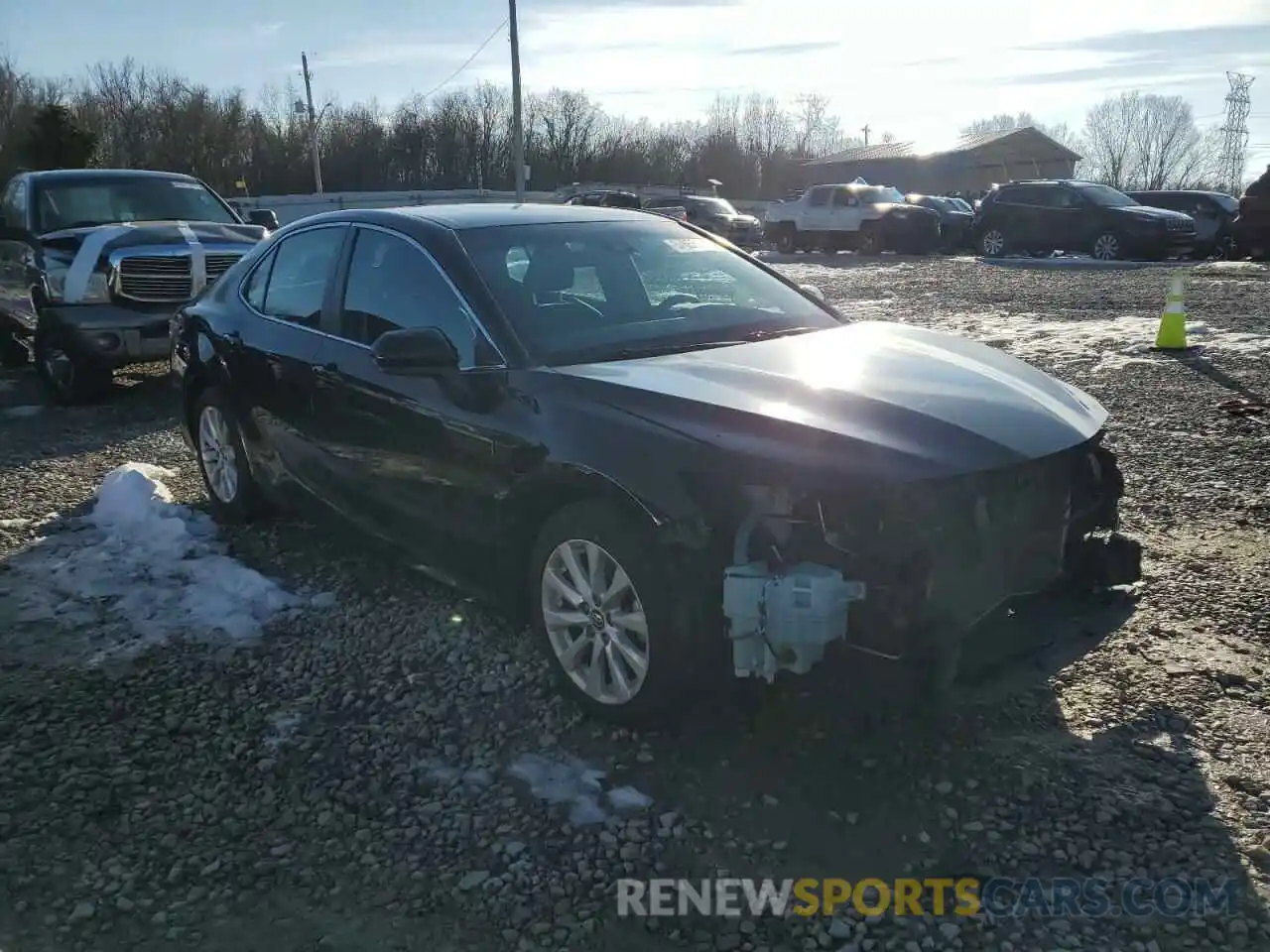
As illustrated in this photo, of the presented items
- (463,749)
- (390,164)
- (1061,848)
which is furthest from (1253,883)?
(390,164)

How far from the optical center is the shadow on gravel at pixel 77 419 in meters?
7.63

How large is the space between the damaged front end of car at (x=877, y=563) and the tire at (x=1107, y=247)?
21347 mm

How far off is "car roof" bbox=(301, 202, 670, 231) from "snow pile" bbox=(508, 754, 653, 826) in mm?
2141

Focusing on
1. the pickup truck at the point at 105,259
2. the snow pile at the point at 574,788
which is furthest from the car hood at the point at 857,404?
the pickup truck at the point at 105,259

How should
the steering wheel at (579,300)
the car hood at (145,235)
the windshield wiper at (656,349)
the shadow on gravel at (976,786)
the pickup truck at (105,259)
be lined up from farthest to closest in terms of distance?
the car hood at (145,235) < the pickup truck at (105,259) < the steering wheel at (579,300) < the windshield wiper at (656,349) < the shadow on gravel at (976,786)

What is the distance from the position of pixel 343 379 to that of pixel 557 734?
182cm

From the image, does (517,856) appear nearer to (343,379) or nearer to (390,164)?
(343,379)

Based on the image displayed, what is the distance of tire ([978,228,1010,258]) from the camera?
24156 millimetres

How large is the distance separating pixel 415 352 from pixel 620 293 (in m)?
0.94

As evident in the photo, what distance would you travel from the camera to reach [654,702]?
330 centimetres

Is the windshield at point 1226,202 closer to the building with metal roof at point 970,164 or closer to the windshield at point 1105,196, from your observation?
the windshield at point 1105,196

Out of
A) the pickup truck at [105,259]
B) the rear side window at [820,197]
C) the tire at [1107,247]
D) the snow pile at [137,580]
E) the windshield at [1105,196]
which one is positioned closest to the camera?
the snow pile at [137,580]

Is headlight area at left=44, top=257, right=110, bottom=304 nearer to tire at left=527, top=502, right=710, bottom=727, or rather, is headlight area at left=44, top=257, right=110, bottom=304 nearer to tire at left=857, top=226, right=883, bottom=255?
tire at left=527, top=502, right=710, bottom=727

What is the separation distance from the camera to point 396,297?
4.32 meters
